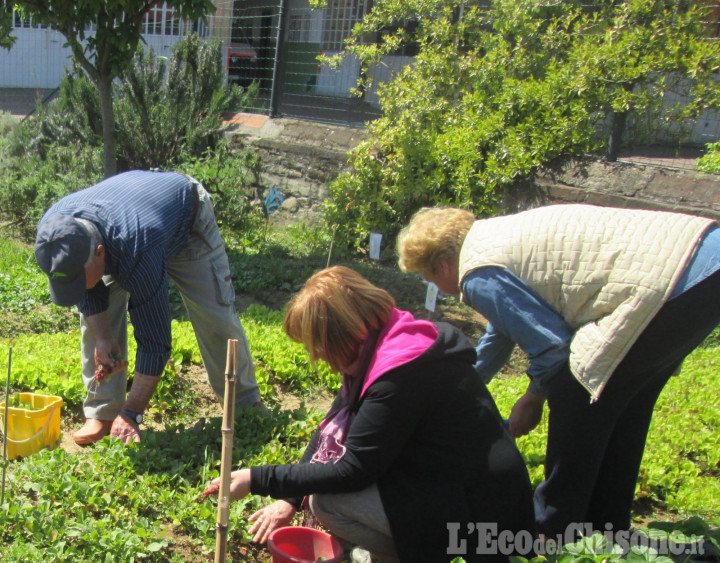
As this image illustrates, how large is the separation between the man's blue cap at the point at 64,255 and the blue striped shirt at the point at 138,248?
0.54ft

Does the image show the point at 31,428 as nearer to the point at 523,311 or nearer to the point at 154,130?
the point at 523,311

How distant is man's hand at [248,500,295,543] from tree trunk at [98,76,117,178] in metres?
5.33

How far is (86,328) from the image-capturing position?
3.62 m

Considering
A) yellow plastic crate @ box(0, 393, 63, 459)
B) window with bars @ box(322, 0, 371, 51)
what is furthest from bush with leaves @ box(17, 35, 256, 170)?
yellow plastic crate @ box(0, 393, 63, 459)

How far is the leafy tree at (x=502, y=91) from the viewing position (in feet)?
20.1

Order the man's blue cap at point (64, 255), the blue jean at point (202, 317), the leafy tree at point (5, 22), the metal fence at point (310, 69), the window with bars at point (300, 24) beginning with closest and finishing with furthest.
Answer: the man's blue cap at point (64, 255)
the blue jean at point (202, 317)
the leafy tree at point (5, 22)
the metal fence at point (310, 69)
the window with bars at point (300, 24)

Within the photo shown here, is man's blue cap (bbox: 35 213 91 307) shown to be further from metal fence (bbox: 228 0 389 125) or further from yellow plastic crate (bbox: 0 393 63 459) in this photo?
metal fence (bbox: 228 0 389 125)

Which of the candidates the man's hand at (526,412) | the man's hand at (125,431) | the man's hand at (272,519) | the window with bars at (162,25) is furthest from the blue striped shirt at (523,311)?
the window with bars at (162,25)

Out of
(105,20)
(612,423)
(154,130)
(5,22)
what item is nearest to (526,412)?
(612,423)

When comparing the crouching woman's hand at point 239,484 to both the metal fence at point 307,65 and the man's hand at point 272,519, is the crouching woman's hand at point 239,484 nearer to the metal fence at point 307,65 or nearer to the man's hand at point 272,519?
the man's hand at point 272,519

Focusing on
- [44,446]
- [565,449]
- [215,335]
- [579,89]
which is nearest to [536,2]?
[579,89]

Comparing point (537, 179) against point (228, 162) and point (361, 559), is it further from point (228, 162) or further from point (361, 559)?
point (361, 559)

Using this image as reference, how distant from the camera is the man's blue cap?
2844 millimetres

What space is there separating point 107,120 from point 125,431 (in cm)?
475
